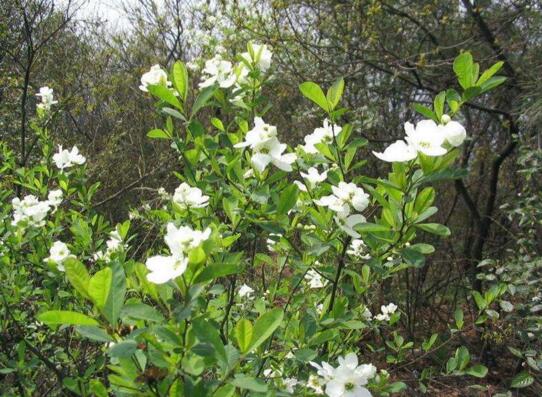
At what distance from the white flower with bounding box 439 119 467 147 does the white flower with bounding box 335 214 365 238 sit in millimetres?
307

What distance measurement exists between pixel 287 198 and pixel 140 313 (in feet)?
1.71

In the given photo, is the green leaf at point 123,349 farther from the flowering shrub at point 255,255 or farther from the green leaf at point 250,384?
the green leaf at point 250,384

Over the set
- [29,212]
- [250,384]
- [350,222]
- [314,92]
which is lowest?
[250,384]

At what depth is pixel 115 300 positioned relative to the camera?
2.96ft

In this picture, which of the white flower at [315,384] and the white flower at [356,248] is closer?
the white flower at [315,384]

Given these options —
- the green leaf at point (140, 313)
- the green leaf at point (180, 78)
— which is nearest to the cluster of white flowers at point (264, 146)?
the green leaf at point (180, 78)

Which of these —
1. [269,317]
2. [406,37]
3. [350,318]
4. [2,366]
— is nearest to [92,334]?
[269,317]

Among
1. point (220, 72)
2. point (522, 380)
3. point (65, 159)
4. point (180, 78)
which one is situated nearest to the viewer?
point (180, 78)

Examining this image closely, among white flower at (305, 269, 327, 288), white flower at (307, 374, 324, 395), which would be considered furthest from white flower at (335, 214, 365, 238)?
white flower at (305, 269, 327, 288)

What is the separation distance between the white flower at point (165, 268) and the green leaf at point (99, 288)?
3.0 inches

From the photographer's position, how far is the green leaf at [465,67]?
119 centimetres

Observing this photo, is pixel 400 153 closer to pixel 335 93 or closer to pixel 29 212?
pixel 335 93

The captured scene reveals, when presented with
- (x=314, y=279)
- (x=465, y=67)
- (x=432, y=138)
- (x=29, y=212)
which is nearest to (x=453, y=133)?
(x=432, y=138)

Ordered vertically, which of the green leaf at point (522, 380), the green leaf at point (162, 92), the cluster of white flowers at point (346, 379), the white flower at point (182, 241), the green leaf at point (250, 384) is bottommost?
the green leaf at point (250, 384)
